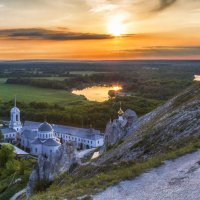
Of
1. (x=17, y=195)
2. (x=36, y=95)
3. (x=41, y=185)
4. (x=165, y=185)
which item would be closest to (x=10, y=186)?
(x=17, y=195)

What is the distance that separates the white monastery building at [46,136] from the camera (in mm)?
62281

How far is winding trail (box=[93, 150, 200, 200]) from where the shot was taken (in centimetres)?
1369

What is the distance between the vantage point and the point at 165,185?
14.4m

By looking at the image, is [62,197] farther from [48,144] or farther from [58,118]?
[58,118]

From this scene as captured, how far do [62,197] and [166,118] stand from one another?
33.2ft

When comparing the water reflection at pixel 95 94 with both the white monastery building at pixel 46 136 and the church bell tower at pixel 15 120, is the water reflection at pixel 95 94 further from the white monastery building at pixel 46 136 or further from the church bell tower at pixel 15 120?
the white monastery building at pixel 46 136

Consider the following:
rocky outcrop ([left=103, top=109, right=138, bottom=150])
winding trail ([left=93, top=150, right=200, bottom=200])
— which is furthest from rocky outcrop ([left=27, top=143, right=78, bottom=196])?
winding trail ([left=93, top=150, right=200, bottom=200])

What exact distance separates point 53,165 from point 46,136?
132 feet

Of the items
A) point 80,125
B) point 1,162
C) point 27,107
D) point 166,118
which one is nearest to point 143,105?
point 80,125

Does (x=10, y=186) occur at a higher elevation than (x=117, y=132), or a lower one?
lower

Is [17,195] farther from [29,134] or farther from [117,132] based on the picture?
[29,134]

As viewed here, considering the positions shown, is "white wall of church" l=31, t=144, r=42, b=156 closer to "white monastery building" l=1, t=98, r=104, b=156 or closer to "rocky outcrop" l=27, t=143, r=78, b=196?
"white monastery building" l=1, t=98, r=104, b=156

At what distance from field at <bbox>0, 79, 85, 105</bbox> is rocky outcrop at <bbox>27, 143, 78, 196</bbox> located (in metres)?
91.4

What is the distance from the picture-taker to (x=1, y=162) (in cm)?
4822
